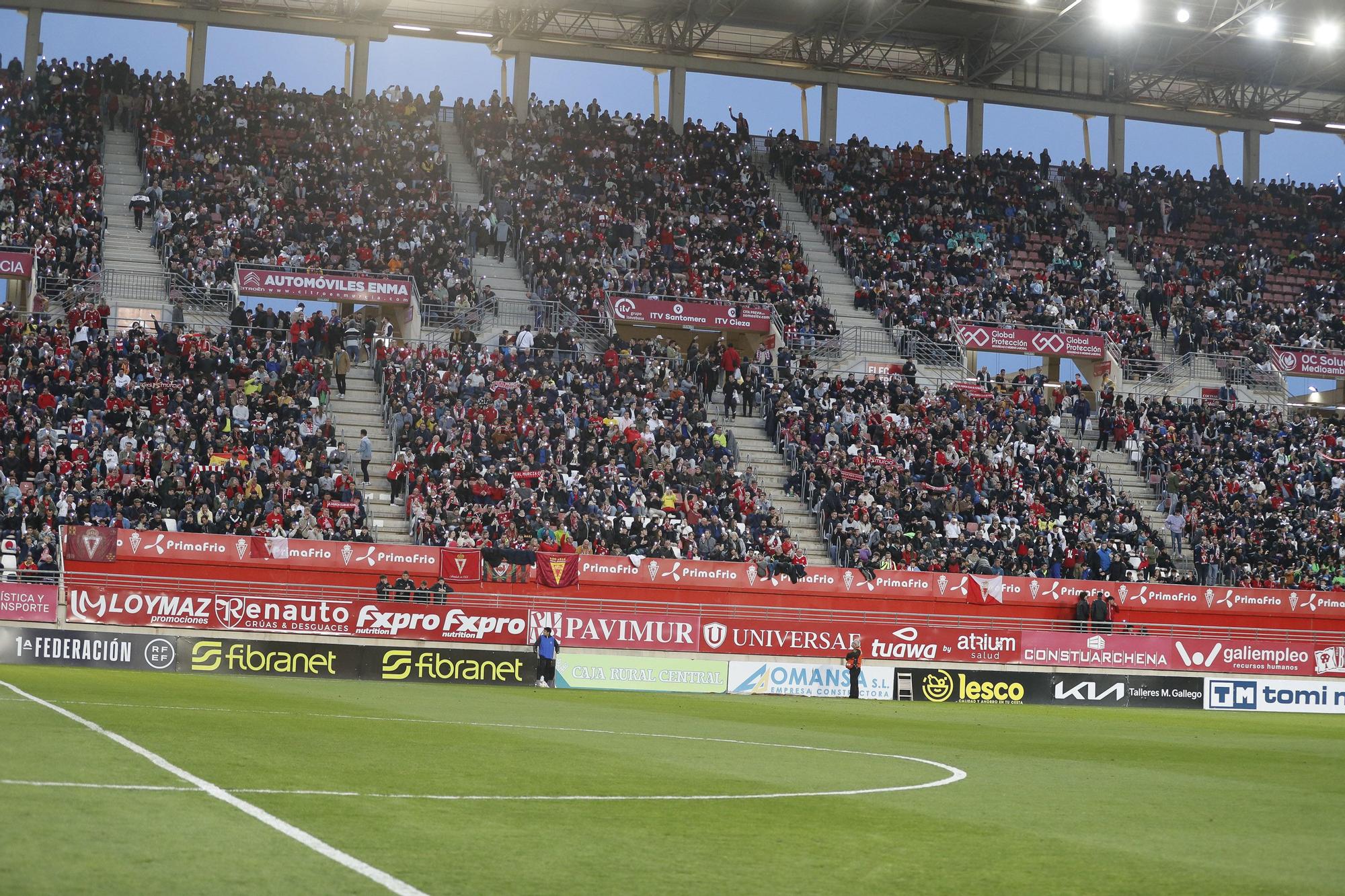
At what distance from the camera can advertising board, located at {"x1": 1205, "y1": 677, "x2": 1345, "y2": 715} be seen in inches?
1378

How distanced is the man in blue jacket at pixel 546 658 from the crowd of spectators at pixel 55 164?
64.3 ft

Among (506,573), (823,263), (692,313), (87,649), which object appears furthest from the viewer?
(823,263)

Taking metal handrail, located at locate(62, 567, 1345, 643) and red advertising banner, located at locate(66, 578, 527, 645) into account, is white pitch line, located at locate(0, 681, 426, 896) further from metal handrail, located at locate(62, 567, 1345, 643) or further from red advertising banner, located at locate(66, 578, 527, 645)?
metal handrail, located at locate(62, 567, 1345, 643)

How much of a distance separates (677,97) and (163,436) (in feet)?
102

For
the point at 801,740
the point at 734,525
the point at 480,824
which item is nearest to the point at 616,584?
the point at 734,525

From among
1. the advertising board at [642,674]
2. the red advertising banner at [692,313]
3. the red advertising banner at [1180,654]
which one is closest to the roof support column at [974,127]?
the red advertising banner at [692,313]

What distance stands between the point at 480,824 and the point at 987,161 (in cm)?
5560

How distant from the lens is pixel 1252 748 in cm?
1988

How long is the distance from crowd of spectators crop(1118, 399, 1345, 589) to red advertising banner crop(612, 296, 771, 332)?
491 inches

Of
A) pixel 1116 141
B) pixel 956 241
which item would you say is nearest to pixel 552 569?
pixel 956 241

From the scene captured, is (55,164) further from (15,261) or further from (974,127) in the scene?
(974,127)

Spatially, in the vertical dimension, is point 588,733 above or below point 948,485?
below

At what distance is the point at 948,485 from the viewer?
4250cm

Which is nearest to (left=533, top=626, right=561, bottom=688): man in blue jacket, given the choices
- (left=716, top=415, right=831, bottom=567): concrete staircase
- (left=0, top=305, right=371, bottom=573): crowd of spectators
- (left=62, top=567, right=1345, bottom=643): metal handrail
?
(left=62, top=567, right=1345, bottom=643): metal handrail
